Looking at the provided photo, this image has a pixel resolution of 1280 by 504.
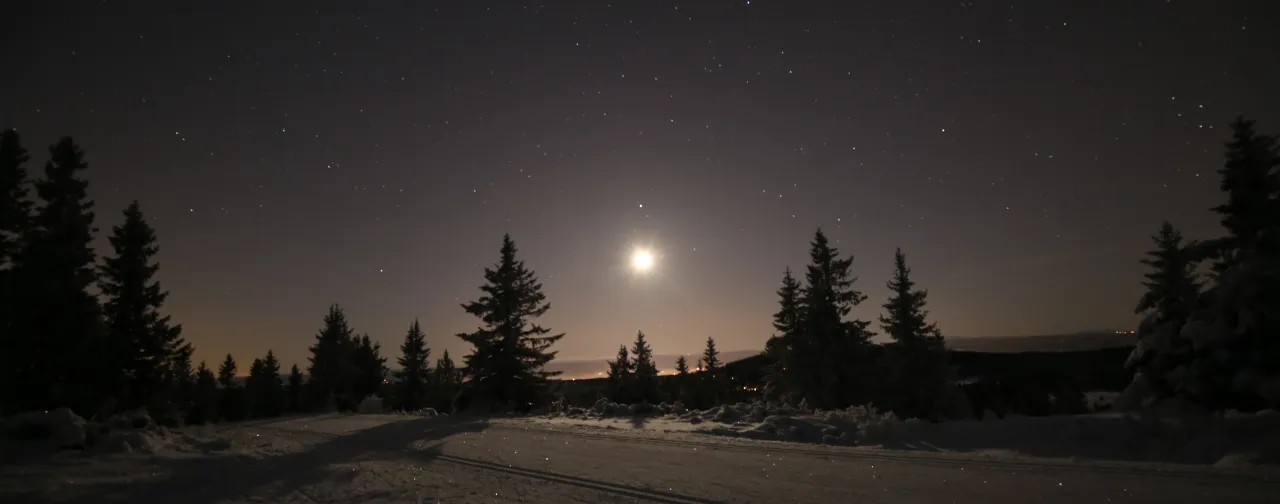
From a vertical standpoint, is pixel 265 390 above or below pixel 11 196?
below

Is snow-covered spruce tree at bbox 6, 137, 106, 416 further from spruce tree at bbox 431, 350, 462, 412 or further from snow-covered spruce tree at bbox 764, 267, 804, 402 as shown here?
snow-covered spruce tree at bbox 764, 267, 804, 402

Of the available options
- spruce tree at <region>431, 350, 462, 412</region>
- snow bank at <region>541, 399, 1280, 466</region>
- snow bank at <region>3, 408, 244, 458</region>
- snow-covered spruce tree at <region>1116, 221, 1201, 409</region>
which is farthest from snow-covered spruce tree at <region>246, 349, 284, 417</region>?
snow-covered spruce tree at <region>1116, 221, 1201, 409</region>

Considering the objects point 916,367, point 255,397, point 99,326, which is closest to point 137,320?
point 99,326

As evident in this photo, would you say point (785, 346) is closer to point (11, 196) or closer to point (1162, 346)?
point (1162, 346)

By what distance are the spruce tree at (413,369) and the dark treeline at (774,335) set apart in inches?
314

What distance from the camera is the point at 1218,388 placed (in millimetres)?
13375

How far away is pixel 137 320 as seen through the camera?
28328 millimetres

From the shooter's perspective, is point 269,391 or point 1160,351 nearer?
point 1160,351

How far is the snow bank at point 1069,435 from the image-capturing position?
887cm

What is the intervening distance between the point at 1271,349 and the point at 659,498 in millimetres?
14678

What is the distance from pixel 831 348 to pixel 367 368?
41346 millimetres

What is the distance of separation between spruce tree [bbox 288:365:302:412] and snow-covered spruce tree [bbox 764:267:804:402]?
96.6 ft

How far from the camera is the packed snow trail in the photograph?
7133 millimetres

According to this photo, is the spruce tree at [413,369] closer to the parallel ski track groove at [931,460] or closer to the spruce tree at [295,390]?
the spruce tree at [295,390]
